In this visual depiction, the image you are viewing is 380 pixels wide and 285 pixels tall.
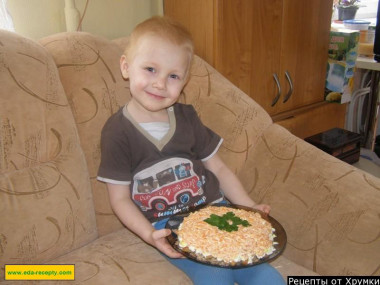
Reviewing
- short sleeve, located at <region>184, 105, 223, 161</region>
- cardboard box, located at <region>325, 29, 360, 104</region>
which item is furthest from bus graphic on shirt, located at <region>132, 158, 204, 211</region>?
cardboard box, located at <region>325, 29, 360, 104</region>

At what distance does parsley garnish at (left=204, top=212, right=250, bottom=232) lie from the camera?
1.02 meters

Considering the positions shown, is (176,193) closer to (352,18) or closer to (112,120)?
(112,120)

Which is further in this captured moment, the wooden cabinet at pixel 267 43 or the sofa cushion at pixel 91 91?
the wooden cabinet at pixel 267 43

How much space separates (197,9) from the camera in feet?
5.15

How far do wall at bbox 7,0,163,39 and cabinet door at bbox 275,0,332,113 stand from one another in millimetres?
617

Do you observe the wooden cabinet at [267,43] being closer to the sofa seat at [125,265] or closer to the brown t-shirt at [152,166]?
the brown t-shirt at [152,166]

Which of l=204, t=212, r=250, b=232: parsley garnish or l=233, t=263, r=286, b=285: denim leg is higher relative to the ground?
l=204, t=212, r=250, b=232: parsley garnish

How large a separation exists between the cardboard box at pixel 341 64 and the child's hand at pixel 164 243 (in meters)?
1.48

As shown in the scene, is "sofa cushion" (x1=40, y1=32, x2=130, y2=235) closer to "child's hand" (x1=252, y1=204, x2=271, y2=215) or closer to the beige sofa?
the beige sofa

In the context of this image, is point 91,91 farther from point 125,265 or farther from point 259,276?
point 259,276

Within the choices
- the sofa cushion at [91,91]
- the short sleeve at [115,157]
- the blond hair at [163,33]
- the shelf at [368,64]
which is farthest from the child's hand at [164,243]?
the shelf at [368,64]

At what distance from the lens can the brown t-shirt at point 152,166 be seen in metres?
1.16

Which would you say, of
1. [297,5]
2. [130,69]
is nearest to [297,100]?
[297,5]

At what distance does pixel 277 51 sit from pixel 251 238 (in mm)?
1069
